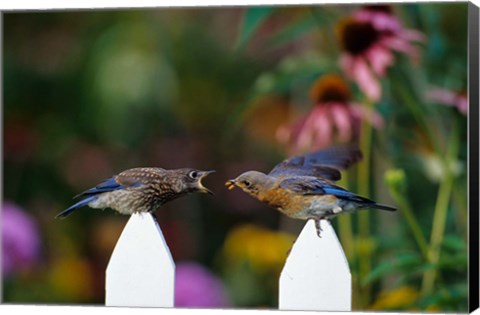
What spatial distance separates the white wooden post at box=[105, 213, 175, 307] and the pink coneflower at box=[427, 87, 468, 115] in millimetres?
1149

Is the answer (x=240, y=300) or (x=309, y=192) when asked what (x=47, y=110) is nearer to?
(x=240, y=300)

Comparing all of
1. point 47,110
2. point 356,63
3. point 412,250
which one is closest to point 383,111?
point 356,63

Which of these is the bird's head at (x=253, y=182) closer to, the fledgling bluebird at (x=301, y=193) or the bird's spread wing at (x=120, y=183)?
the fledgling bluebird at (x=301, y=193)

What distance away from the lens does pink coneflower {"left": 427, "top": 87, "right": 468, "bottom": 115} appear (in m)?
4.38

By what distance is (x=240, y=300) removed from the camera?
15.8ft

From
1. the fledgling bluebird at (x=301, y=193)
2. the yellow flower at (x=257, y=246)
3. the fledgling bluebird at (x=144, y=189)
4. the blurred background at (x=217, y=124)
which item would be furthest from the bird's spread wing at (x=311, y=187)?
the yellow flower at (x=257, y=246)

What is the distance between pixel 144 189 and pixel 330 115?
34.7 inches

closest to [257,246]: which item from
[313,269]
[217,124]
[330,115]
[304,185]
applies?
[217,124]

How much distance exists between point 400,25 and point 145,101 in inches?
43.2

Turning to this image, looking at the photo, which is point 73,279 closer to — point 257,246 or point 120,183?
point 257,246

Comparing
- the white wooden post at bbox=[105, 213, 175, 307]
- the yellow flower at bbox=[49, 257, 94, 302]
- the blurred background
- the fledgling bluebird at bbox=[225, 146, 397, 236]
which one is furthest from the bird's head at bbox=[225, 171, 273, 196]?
the yellow flower at bbox=[49, 257, 94, 302]

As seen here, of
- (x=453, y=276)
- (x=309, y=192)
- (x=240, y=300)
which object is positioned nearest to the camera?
(x=309, y=192)

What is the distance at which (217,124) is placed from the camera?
500cm

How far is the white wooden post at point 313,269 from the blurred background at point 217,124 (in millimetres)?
555
